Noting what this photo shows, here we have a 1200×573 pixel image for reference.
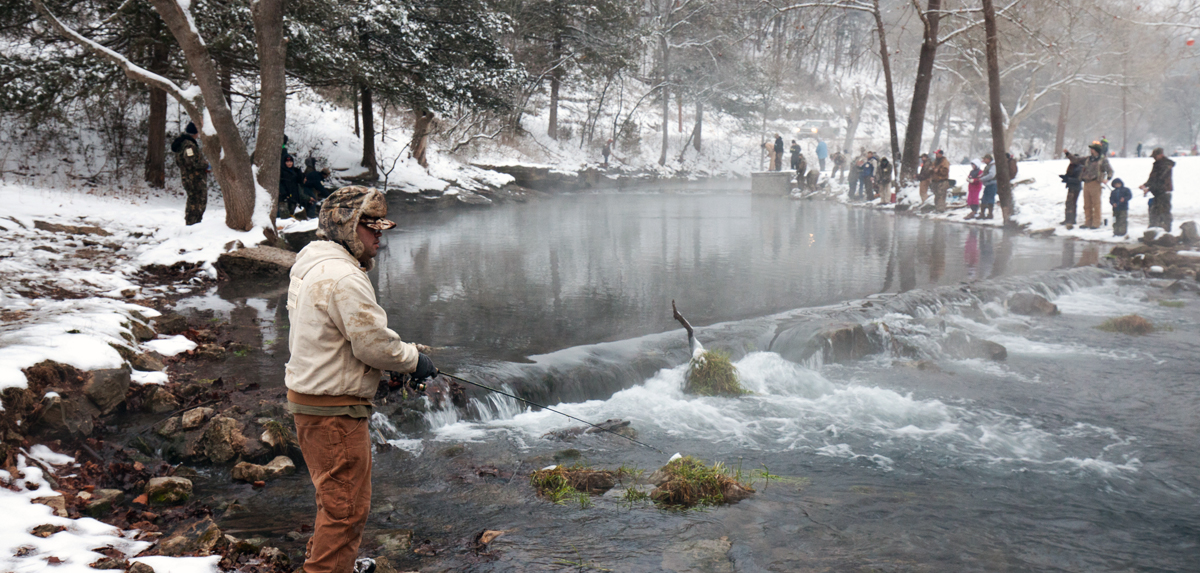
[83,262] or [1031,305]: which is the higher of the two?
[83,262]

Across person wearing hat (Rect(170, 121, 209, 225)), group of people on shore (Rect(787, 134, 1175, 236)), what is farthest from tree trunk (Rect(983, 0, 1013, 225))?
person wearing hat (Rect(170, 121, 209, 225))

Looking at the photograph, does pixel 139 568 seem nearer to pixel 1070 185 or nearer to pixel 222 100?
pixel 222 100

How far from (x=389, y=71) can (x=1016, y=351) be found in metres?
18.2

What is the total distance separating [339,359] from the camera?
10.6 ft

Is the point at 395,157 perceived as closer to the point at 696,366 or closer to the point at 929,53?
the point at 929,53

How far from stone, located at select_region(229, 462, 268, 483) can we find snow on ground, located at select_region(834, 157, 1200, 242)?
19.5 m

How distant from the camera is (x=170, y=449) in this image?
5.93 m

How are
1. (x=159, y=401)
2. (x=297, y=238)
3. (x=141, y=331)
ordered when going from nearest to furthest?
(x=159, y=401), (x=141, y=331), (x=297, y=238)

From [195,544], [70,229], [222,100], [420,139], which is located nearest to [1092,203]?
[222,100]

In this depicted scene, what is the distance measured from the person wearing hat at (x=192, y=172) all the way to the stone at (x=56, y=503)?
10762 millimetres

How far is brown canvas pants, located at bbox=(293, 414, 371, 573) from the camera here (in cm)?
326

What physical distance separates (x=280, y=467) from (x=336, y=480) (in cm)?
280

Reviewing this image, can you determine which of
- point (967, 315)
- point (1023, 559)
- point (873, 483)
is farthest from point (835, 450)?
point (967, 315)

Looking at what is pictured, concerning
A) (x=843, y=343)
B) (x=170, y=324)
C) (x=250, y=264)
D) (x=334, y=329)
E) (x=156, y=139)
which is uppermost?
(x=156, y=139)
